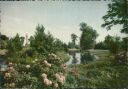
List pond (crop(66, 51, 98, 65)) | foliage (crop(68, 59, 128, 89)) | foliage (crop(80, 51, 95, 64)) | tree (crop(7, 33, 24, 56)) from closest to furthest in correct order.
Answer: foliage (crop(68, 59, 128, 89))
tree (crop(7, 33, 24, 56))
pond (crop(66, 51, 98, 65))
foliage (crop(80, 51, 95, 64))

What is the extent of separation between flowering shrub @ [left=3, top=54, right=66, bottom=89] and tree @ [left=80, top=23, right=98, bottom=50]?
1.64 meters

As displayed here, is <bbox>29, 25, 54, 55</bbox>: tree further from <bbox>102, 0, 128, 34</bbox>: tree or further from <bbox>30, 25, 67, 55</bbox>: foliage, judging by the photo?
<bbox>102, 0, 128, 34</bbox>: tree

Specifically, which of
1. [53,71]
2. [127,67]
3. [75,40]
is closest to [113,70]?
[127,67]

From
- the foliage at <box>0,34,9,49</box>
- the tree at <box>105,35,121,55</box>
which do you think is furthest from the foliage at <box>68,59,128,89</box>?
the foliage at <box>0,34,9,49</box>

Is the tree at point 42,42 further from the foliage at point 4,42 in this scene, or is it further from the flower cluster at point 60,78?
the flower cluster at point 60,78

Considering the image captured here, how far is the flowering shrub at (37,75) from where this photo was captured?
927 centimetres

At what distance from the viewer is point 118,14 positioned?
488 inches

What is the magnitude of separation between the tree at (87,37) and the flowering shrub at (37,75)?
1643 mm

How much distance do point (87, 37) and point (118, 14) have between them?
240cm

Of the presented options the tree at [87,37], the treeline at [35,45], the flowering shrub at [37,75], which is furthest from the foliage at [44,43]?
the flowering shrub at [37,75]

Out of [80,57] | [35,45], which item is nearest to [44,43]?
[35,45]

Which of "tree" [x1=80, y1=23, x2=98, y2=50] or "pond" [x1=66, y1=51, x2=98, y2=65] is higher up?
"tree" [x1=80, y1=23, x2=98, y2=50]

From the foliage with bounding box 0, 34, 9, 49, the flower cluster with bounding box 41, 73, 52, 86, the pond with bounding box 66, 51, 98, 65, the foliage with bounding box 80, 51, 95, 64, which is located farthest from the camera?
the foliage with bounding box 80, 51, 95, 64

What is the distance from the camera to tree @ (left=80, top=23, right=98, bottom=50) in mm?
10983
